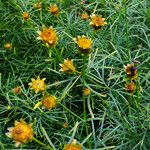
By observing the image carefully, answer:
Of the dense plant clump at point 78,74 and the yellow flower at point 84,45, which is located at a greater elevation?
the yellow flower at point 84,45

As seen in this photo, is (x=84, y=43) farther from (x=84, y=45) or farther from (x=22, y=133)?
(x=22, y=133)

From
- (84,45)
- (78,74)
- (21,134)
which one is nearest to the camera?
(21,134)

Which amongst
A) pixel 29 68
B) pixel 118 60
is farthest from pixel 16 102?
pixel 118 60

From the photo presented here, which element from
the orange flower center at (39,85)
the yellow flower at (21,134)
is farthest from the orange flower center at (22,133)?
the orange flower center at (39,85)

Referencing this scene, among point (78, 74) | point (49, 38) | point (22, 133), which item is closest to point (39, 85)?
point (49, 38)

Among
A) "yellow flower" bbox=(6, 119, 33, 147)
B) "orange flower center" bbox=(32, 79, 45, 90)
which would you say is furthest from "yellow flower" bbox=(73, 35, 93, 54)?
"yellow flower" bbox=(6, 119, 33, 147)

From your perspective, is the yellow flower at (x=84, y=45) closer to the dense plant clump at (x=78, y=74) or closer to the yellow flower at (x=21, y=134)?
the dense plant clump at (x=78, y=74)

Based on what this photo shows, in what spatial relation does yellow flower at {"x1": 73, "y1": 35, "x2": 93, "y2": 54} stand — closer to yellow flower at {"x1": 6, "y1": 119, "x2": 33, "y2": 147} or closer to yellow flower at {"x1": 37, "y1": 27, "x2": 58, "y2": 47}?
yellow flower at {"x1": 37, "y1": 27, "x2": 58, "y2": 47}

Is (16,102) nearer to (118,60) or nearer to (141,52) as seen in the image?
(118,60)
